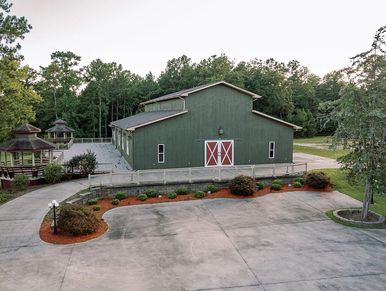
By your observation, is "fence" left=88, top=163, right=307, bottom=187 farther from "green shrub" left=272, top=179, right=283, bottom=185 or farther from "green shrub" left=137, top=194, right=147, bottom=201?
"green shrub" left=137, top=194, right=147, bottom=201

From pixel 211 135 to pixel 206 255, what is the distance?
14.1 meters

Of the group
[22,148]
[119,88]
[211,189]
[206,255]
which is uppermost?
[119,88]

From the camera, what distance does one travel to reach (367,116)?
13.8 m

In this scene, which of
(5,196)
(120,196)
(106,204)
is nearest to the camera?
(106,204)

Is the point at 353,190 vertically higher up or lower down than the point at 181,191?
lower down

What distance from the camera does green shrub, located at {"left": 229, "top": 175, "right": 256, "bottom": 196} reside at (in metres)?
19.0

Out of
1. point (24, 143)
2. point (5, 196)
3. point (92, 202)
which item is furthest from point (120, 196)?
point (24, 143)

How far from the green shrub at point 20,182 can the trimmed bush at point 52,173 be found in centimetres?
114

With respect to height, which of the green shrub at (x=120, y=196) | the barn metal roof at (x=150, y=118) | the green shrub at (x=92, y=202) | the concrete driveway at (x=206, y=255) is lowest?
the concrete driveway at (x=206, y=255)

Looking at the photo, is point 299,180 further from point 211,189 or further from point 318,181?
point 211,189

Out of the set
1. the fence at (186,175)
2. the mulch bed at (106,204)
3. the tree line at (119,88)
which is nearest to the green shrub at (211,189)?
the mulch bed at (106,204)

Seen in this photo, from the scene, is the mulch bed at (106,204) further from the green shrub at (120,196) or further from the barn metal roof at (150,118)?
the barn metal roof at (150,118)

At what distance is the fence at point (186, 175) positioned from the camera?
750 inches

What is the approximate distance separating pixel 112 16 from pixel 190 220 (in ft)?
53.0
